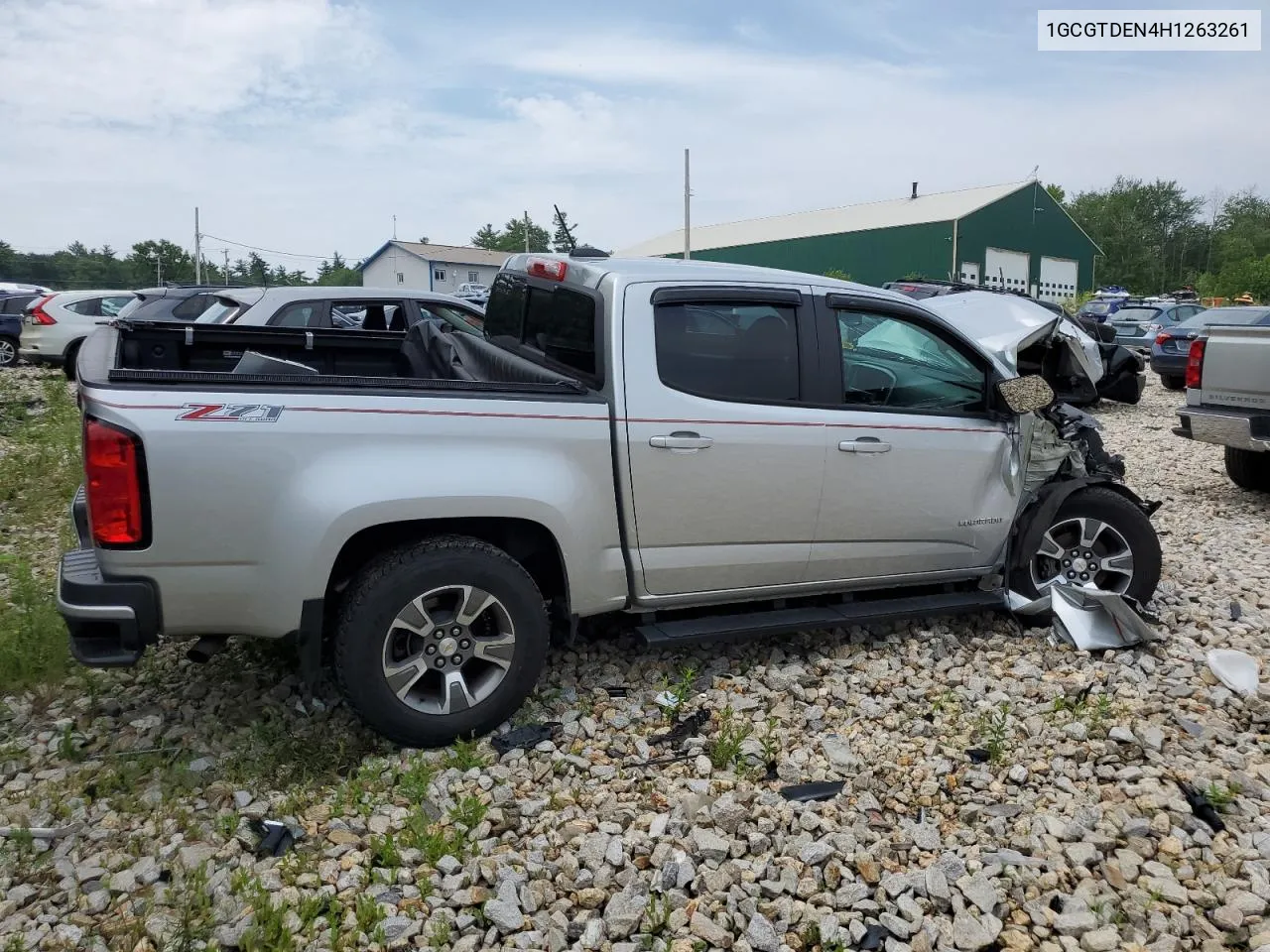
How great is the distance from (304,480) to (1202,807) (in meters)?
3.38

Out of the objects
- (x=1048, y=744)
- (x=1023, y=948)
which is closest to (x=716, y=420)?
(x=1048, y=744)

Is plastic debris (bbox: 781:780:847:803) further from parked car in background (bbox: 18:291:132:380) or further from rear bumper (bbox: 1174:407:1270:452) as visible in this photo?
parked car in background (bbox: 18:291:132:380)

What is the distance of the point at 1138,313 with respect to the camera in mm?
24375

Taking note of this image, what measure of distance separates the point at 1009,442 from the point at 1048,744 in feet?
5.04

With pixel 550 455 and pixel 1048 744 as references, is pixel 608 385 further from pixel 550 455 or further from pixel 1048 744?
pixel 1048 744

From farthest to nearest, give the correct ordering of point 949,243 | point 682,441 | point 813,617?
point 949,243 < point 813,617 < point 682,441

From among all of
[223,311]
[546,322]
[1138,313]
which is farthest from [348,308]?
[1138,313]

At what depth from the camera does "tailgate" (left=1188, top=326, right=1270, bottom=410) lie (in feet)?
23.8

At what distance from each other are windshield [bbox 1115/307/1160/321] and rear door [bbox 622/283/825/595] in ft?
73.4

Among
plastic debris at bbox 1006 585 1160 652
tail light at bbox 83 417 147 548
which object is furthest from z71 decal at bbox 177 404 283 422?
plastic debris at bbox 1006 585 1160 652

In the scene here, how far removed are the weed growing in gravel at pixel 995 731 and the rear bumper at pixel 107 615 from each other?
3.14 meters

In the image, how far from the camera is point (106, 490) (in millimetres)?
3158

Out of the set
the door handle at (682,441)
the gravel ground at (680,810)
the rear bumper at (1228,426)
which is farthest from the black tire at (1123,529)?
the rear bumper at (1228,426)

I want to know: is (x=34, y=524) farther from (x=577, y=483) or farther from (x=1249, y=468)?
(x=1249, y=468)
